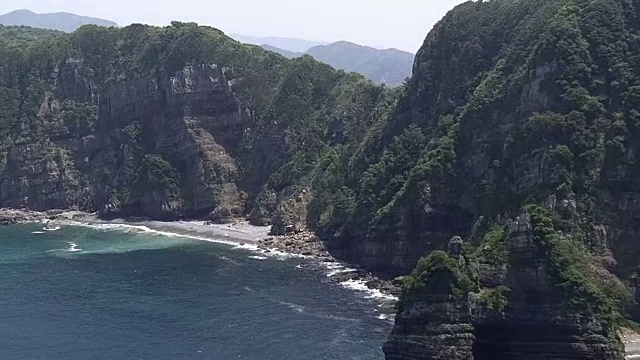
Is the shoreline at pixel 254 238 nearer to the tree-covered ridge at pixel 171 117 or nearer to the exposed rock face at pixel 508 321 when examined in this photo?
the tree-covered ridge at pixel 171 117

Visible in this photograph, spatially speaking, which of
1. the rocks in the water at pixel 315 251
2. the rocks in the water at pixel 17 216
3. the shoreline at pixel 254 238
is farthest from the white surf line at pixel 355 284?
the rocks in the water at pixel 17 216

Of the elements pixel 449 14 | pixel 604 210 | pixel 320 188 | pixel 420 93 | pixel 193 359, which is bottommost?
pixel 193 359

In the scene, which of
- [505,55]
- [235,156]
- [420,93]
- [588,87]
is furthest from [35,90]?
[588,87]

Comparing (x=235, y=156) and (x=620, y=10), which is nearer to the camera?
(x=620, y=10)

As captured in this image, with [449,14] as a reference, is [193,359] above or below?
below

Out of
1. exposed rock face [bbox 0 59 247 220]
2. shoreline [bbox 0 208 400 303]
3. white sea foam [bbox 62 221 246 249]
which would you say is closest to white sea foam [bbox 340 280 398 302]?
shoreline [bbox 0 208 400 303]

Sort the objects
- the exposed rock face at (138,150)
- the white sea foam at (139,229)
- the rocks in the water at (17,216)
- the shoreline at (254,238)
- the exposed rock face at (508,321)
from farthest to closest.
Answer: the exposed rock face at (138,150) → the rocks in the water at (17,216) → the white sea foam at (139,229) → the shoreline at (254,238) → the exposed rock face at (508,321)

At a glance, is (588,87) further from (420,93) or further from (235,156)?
(235,156)
